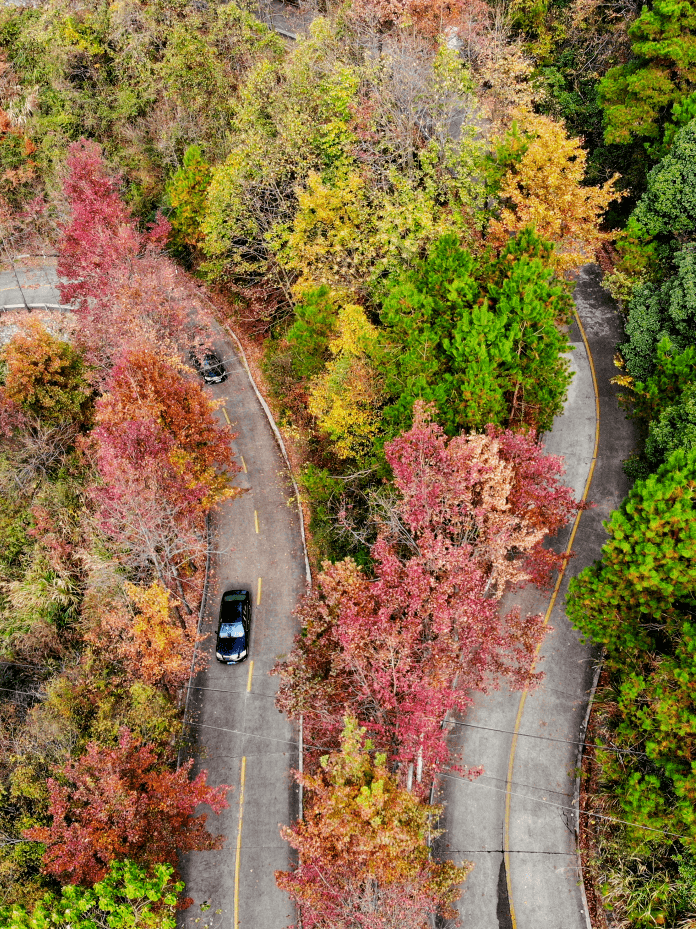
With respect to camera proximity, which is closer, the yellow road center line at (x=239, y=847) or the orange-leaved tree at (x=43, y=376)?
the yellow road center line at (x=239, y=847)

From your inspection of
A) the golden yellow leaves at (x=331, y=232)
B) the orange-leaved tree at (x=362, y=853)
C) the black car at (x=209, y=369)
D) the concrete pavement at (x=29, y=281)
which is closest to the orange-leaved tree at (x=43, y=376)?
the black car at (x=209, y=369)

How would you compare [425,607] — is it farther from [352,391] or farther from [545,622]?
[352,391]

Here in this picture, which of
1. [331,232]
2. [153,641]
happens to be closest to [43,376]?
[153,641]

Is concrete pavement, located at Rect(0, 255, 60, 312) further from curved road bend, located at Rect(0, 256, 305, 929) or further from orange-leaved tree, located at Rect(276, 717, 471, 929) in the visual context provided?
orange-leaved tree, located at Rect(276, 717, 471, 929)

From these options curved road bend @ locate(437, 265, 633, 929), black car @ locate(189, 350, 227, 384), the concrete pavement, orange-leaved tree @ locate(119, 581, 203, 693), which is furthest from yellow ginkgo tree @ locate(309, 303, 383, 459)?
the concrete pavement

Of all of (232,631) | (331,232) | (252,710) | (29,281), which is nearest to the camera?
(252,710)

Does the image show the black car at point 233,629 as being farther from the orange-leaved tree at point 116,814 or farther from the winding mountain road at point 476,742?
the orange-leaved tree at point 116,814

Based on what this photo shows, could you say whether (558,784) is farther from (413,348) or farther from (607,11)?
(607,11)
